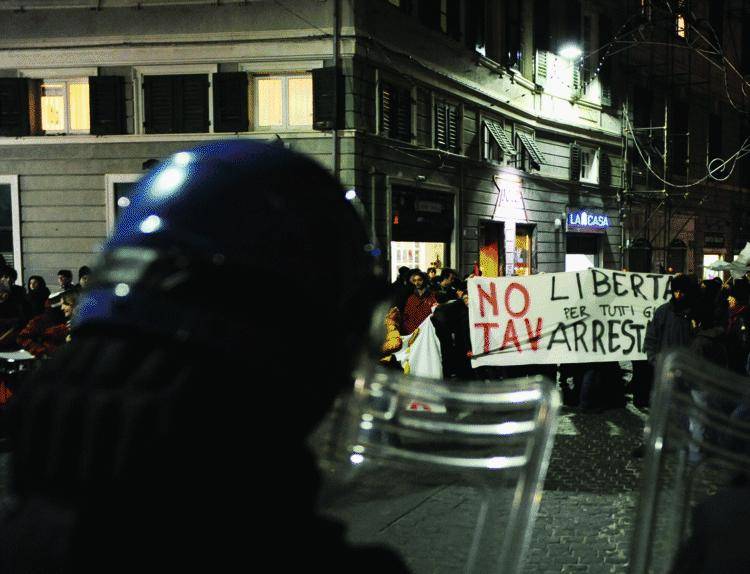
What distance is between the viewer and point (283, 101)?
48.8ft

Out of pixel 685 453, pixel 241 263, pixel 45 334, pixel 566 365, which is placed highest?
pixel 241 263

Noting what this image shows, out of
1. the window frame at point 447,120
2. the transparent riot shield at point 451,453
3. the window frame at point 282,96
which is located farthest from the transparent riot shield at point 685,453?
the window frame at point 447,120

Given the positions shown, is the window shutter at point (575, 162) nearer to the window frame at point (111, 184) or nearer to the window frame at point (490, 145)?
the window frame at point (490, 145)

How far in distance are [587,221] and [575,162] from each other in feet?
6.56

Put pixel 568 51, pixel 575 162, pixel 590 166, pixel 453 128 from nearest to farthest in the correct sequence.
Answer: pixel 453 128 < pixel 568 51 < pixel 575 162 < pixel 590 166

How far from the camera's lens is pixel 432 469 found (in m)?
1.02

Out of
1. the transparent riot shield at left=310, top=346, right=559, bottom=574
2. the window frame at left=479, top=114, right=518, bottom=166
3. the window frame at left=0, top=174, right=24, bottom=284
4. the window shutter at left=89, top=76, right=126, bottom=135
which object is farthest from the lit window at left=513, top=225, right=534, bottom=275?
the transparent riot shield at left=310, top=346, right=559, bottom=574

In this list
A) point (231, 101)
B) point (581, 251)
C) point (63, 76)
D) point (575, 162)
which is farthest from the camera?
point (581, 251)

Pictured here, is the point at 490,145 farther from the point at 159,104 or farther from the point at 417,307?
the point at 417,307

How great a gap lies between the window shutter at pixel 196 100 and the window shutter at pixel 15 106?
3.17 metres

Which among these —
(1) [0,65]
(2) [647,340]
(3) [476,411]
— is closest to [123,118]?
(1) [0,65]

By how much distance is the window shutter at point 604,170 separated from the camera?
2480 cm

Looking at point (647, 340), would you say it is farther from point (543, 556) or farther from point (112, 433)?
point (112, 433)

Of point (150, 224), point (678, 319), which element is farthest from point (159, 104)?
point (150, 224)
